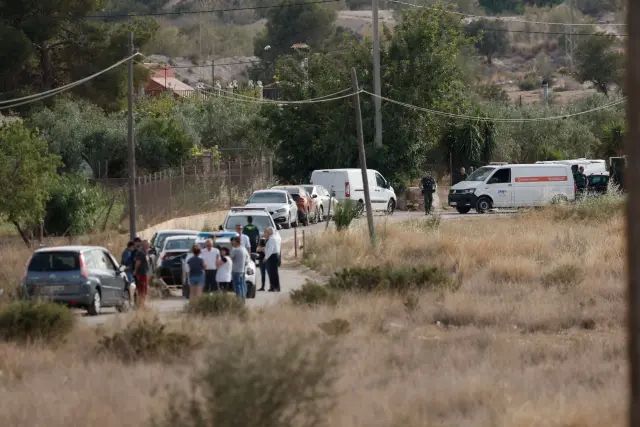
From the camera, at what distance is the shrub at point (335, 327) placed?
812 inches

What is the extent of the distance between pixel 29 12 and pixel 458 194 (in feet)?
64.2

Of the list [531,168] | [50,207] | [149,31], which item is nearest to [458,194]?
[531,168]

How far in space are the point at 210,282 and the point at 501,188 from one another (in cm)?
2928

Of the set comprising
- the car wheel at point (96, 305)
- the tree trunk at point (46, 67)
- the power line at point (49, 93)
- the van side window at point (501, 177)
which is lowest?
the car wheel at point (96, 305)

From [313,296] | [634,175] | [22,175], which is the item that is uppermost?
[634,175]

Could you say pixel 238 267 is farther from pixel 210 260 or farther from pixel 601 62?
pixel 601 62

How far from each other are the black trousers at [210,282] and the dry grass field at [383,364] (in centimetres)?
233

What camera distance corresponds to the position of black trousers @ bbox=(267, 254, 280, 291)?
97.4 ft

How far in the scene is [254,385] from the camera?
11.5 meters

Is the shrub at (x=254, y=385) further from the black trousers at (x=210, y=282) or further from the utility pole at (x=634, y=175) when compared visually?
the black trousers at (x=210, y=282)

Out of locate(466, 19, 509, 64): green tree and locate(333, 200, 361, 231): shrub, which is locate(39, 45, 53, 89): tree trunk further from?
locate(466, 19, 509, 64): green tree

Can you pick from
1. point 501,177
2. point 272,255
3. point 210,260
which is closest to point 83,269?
point 210,260

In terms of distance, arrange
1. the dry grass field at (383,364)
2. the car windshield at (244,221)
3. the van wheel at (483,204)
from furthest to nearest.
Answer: the van wheel at (483,204) < the car windshield at (244,221) < the dry grass field at (383,364)

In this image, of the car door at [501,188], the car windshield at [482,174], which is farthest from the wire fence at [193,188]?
the car door at [501,188]
